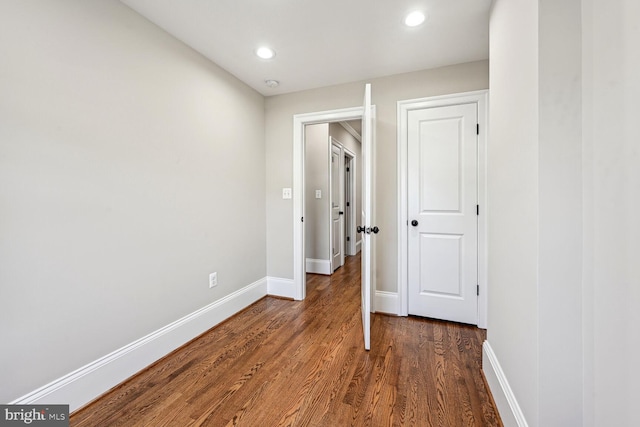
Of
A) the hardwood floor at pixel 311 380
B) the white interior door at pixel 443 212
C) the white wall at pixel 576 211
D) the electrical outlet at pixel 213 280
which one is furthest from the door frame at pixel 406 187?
the electrical outlet at pixel 213 280

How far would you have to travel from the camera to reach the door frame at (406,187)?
2.25 metres

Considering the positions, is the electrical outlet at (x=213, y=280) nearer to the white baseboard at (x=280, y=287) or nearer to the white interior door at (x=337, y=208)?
the white baseboard at (x=280, y=287)

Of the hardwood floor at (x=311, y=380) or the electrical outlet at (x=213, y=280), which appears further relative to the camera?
the electrical outlet at (x=213, y=280)

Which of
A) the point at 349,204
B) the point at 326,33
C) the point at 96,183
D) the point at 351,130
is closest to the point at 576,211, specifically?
the point at 326,33

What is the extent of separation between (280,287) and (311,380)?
1487mm

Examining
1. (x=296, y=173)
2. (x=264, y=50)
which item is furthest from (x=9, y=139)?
(x=296, y=173)

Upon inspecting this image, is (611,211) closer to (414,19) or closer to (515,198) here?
(515,198)

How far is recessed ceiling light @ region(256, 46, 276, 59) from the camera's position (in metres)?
2.14

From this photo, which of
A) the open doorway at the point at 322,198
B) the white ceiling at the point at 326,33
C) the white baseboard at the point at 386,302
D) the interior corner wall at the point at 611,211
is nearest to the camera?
the interior corner wall at the point at 611,211

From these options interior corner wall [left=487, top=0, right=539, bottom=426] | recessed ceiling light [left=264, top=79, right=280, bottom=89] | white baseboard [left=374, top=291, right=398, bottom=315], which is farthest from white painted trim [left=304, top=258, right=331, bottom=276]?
interior corner wall [left=487, top=0, right=539, bottom=426]

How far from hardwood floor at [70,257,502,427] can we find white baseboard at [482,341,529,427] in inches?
2.6

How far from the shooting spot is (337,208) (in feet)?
14.8

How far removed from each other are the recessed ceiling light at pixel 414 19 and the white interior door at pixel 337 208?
8.01 feet

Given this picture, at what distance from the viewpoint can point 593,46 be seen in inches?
33.9
